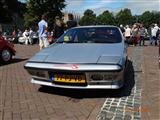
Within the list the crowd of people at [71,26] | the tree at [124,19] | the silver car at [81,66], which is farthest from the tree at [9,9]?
the silver car at [81,66]

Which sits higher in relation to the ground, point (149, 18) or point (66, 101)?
point (149, 18)

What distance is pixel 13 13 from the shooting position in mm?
58281

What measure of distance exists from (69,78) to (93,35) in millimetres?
2035

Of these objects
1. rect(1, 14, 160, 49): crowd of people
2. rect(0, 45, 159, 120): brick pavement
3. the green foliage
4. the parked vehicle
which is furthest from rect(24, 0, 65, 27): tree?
rect(0, 45, 159, 120): brick pavement

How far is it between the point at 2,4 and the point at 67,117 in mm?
47658

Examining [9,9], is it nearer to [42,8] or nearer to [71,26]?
[42,8]

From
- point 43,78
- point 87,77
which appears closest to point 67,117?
point 87,77

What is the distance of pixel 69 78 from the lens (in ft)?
20.0

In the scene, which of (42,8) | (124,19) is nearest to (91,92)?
(42,8)

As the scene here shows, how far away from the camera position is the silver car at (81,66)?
19.4 feet

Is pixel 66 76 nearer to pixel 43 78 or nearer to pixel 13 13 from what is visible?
pixel 43 78

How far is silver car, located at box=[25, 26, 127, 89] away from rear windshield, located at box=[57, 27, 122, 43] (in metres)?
0.31

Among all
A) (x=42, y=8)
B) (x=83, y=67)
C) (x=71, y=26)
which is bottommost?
(x=83, y=67)

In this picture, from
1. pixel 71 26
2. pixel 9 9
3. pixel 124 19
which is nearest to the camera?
pixel 71 26
